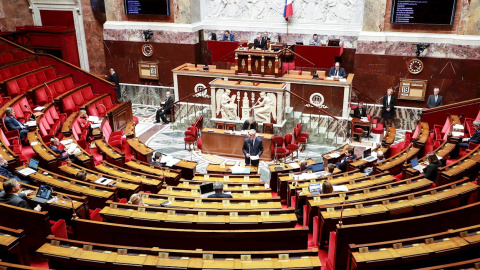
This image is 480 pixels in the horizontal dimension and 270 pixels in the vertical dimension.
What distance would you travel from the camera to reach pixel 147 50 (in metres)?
14.5

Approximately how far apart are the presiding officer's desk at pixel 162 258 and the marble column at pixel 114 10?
11574 millimetres

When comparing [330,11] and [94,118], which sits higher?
[330,11]

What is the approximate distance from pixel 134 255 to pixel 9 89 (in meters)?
8.62

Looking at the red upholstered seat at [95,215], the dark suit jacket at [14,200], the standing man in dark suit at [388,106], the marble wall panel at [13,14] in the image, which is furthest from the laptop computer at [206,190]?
the marble wall panel at [13,14]

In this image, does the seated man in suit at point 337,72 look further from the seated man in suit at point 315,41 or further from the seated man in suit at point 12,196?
the seated man in suit at point 12,196

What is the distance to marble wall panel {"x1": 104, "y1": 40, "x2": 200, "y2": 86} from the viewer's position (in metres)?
14.3

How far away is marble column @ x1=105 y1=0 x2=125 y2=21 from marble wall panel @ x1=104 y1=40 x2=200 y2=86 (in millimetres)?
853

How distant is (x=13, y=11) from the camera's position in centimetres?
1525

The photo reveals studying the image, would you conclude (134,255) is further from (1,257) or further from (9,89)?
(9,89)

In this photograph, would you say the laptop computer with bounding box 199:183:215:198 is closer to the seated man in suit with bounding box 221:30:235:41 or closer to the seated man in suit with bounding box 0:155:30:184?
the seated man in suit with bounding box 0:155:30:184

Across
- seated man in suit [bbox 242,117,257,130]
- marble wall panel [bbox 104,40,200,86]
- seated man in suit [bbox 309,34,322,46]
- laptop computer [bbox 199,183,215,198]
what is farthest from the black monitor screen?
laptop computer [bbox 199,183,215,198]

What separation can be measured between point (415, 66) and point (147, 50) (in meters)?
8.85

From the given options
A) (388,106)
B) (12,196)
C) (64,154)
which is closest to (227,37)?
(388,106)

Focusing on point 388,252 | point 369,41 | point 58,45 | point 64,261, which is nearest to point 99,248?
point 64,261
